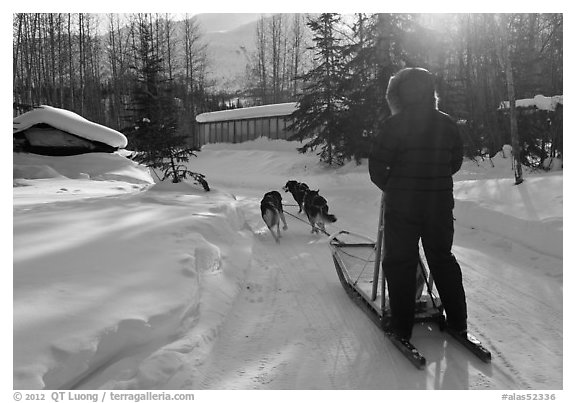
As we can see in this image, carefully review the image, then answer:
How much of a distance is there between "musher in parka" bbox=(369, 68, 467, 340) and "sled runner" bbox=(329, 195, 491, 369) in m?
0.18

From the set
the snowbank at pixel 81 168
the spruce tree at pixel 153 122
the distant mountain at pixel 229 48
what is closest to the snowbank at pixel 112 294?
the spruce tree at pixel 153 122

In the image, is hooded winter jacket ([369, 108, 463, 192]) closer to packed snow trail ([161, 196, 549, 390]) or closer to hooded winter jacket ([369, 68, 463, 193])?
hooded winter jacket ([369, 68, 463, 193])

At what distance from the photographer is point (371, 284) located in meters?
3.74

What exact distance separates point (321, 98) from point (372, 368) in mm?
17613

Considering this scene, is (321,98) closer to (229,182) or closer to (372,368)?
(229,182)

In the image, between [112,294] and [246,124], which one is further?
[246,124]

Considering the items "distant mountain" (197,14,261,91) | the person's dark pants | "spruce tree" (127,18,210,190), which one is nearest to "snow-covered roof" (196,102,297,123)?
"spruce tree" (127,18,210,190)

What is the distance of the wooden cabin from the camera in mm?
25891

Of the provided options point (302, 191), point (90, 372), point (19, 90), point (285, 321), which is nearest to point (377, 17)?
point (302, 191)

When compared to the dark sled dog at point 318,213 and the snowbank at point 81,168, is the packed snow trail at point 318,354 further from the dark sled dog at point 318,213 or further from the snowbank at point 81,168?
the snowbank at point 81,168

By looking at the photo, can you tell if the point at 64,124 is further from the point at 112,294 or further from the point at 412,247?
the point at 412,247

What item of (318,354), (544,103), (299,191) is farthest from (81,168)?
(544,103)

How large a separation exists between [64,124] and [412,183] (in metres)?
16.5

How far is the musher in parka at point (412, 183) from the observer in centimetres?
271
